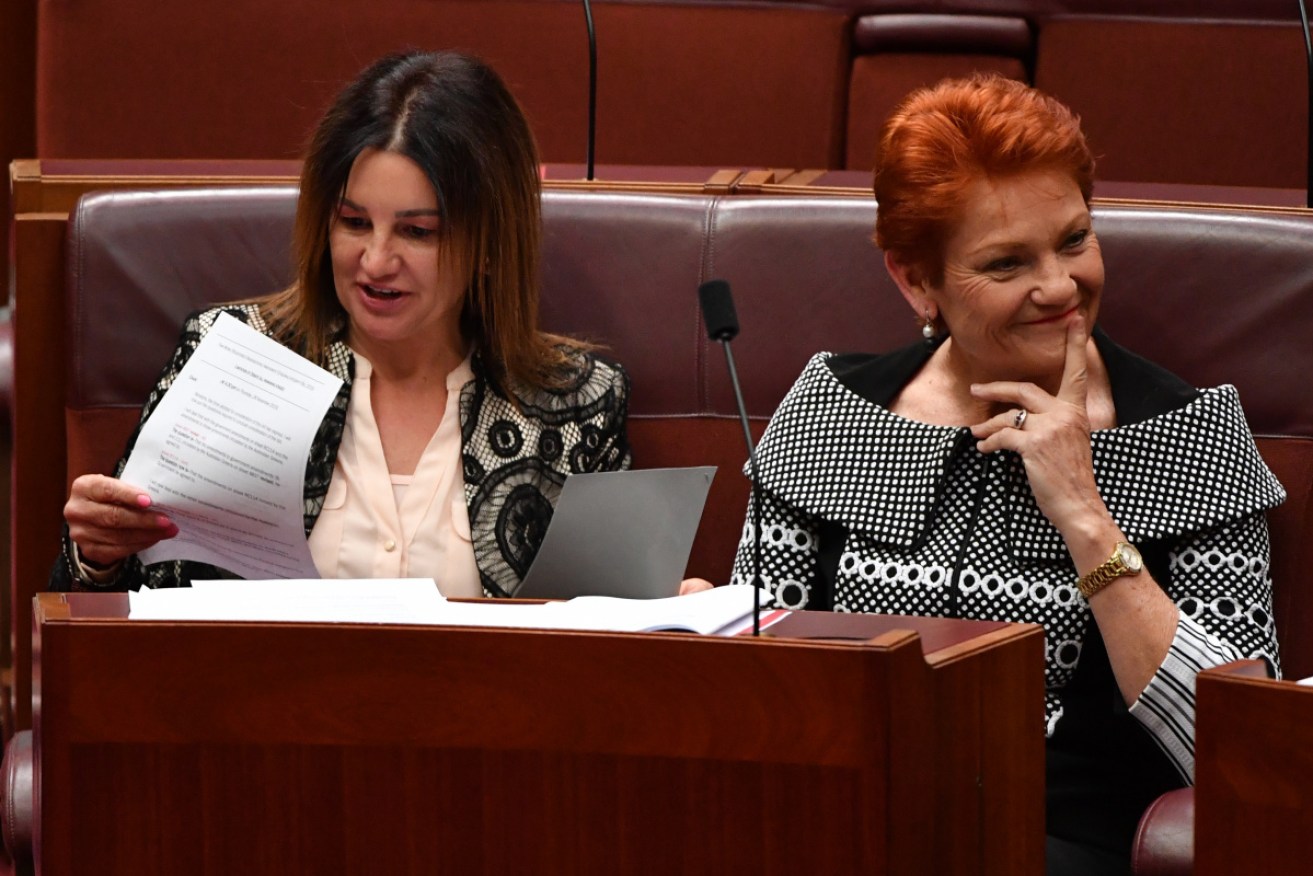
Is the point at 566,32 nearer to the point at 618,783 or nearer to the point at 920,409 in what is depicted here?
the point at 920,409

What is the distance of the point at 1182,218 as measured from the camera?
173cm

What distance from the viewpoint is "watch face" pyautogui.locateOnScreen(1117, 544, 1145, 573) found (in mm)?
1419

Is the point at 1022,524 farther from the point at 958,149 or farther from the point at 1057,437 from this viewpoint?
the point at 958,149

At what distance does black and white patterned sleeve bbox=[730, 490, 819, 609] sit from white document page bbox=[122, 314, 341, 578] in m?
0.41

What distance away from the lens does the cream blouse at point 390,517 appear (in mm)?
1695

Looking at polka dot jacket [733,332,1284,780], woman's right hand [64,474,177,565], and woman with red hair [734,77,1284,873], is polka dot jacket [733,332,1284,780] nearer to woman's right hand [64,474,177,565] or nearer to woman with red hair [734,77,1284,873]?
woman with red hair [734,77,1284,873]

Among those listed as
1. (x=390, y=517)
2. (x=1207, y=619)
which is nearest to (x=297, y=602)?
(x=390, y=517)

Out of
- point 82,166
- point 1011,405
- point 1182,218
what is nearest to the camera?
point 1011,405

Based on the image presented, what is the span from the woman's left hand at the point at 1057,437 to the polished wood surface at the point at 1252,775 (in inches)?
17.9

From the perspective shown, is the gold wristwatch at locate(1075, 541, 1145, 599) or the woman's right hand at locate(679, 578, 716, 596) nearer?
the gold wristwatch at locate(1075, 541, 1145, 599)

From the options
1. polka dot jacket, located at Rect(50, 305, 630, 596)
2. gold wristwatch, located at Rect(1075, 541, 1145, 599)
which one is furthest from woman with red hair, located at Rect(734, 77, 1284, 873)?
polka dot jacket, located at Rect(50, 305, 630, 596)

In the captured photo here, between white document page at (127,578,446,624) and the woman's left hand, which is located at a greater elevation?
the woman's left hand

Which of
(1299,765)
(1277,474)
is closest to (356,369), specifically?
(1277,474)

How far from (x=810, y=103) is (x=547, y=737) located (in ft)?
5.68
